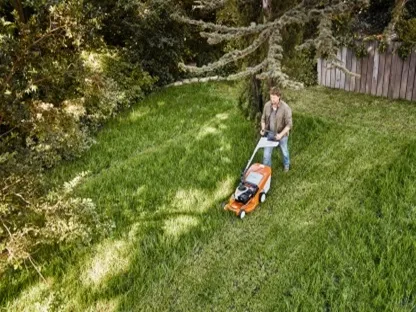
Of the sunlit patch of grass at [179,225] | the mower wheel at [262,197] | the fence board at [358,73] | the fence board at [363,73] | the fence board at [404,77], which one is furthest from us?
the fence board at [358,73]

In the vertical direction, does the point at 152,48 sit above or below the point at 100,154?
above

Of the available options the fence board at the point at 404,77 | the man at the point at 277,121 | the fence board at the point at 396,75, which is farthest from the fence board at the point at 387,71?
the man at the point at 277,121

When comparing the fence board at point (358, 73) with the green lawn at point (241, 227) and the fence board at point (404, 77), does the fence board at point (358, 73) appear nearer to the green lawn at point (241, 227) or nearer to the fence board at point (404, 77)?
the fence board at point (404, 77)

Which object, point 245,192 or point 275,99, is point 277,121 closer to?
point 275,99

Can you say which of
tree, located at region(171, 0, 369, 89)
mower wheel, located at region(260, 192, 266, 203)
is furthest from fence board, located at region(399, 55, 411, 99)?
mower wheel, located at region(260, 192, 266, 203)

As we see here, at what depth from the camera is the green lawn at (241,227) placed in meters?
4.97

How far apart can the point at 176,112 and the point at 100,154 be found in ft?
9.29

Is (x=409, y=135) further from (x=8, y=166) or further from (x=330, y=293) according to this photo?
(x=8, y=166)

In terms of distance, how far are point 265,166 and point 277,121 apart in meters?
0.90

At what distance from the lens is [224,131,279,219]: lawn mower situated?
6.45 metres

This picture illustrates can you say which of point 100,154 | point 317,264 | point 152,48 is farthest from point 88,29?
point 317,264

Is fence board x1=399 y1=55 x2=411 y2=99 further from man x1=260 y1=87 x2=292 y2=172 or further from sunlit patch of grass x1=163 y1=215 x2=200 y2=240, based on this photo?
sunlit patch of grass x1=163 y1=215 x2=200 y2=240

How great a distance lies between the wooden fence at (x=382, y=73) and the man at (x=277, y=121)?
418cm

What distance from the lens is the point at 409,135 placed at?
337 inches
